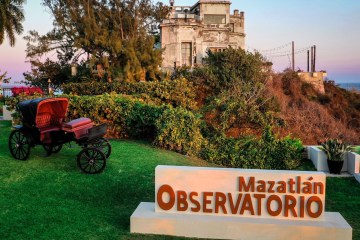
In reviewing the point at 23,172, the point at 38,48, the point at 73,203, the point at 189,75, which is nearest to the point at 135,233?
the point at 73,203

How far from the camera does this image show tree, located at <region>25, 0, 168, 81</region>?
A: 91.4 feet

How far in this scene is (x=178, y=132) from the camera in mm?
11102

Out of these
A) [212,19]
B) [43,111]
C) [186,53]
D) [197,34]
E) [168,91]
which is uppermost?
[212,19]

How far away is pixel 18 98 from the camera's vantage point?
1361cm

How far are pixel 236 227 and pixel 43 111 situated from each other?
18.3 ft

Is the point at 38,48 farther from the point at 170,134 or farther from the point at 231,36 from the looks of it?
the point at 170,134

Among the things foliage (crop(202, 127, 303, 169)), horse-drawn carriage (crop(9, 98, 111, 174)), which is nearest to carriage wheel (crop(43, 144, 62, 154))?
horse-drawn carriage (crop(9, 98, 111, 174))

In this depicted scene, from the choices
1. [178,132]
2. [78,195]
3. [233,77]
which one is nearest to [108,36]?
[233,77]

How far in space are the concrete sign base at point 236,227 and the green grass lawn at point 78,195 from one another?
17 centimetres

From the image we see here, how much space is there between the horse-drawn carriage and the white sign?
9.47 ft

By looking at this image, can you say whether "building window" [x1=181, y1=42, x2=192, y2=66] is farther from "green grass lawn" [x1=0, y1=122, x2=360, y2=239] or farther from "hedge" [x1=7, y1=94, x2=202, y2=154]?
"green grass lawn" [x1=0, y1=122, x2=360, y2=239]

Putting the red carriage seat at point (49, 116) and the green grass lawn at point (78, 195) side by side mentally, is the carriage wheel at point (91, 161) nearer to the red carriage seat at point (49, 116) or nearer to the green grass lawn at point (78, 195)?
the green grass lawn at point (78, 195)

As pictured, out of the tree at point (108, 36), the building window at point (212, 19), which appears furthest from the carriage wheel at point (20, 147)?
the building window at point (212, 19)

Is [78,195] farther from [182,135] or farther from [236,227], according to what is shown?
[182,135]
